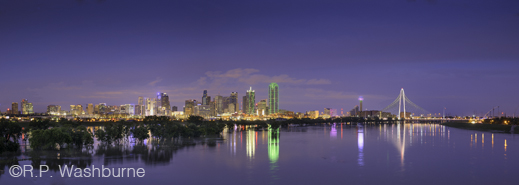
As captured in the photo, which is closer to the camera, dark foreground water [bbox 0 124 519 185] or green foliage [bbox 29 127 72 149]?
dark foreground water [bbox 0 124 519 185]

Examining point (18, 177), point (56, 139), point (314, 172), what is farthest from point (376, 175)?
point (56, 139)

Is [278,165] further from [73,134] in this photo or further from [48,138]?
[73,134]

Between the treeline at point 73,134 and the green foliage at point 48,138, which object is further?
the treeline at point 73,134

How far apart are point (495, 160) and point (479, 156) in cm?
352

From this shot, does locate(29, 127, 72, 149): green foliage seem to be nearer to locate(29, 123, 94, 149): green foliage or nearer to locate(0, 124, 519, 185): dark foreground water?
locate(29, 123, 94, 149): green foliage

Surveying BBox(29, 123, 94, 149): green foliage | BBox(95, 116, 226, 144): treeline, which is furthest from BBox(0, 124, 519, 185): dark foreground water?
BBox(95, 116, 226, 144): treeline

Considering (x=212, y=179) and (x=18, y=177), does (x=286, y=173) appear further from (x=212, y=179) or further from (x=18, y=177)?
(x=18, y=177)

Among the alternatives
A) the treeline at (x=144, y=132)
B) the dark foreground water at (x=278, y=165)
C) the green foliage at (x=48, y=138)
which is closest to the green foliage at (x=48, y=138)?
the green foliage at (x=48, y=138)

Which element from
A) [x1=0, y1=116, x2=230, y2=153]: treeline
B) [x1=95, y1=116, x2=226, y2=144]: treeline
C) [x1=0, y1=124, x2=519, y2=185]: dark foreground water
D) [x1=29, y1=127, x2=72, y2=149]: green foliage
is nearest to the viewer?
[x1=0, y1=124, x2=519, y2=185]: dark foreground water

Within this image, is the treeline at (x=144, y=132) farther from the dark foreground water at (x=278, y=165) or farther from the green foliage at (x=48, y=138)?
the green foliage at (x=48, y=138)

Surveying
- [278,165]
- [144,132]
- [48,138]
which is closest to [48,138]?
[48,138]

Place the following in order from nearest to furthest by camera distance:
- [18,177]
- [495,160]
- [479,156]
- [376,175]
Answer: [18,177] < [376,175] < [495,160] < [479,156]

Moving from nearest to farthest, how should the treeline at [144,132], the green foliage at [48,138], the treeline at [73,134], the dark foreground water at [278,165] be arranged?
1. the dark foreground water at [278,165]
2. the green foliage at [48,138]
3. the treeline at [73,134]
4. the treeline at [144,132]

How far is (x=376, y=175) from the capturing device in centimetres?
3209
